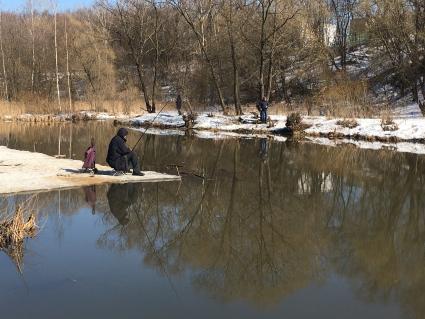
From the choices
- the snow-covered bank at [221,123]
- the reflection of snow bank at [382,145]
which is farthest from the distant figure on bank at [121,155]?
the snow-covered bank at [221,123]

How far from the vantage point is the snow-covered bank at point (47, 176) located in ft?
41.1

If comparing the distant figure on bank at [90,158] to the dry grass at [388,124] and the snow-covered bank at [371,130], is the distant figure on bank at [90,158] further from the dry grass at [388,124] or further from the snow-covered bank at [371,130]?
the dry grass at [388,124]

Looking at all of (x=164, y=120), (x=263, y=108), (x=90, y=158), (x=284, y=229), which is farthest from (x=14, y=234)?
(x=164, y=120)

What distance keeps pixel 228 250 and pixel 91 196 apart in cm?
464

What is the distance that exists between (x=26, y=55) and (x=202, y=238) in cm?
5070

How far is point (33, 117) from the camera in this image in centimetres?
4103

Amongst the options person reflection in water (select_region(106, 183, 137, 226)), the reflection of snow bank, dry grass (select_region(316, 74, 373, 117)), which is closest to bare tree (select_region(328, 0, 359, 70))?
dry grass (select_region(316, 74, 373, 117))

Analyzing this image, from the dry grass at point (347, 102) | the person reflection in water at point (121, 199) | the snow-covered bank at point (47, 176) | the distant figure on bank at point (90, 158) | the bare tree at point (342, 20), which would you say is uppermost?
the bare tree at point (342, 20)

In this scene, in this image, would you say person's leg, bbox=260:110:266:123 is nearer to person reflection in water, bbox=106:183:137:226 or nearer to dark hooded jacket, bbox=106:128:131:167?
dark hooded jacket, bbox=106:128:131:167

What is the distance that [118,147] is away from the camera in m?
14.1

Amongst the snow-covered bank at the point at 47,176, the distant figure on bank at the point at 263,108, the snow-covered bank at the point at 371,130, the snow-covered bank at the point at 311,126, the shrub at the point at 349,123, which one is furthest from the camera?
the distant figure on bank at the point at 263,108

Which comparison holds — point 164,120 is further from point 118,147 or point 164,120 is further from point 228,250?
point 228,250

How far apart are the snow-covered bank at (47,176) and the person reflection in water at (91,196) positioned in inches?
10.5

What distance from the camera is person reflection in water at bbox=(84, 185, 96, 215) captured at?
1148 centimetres
